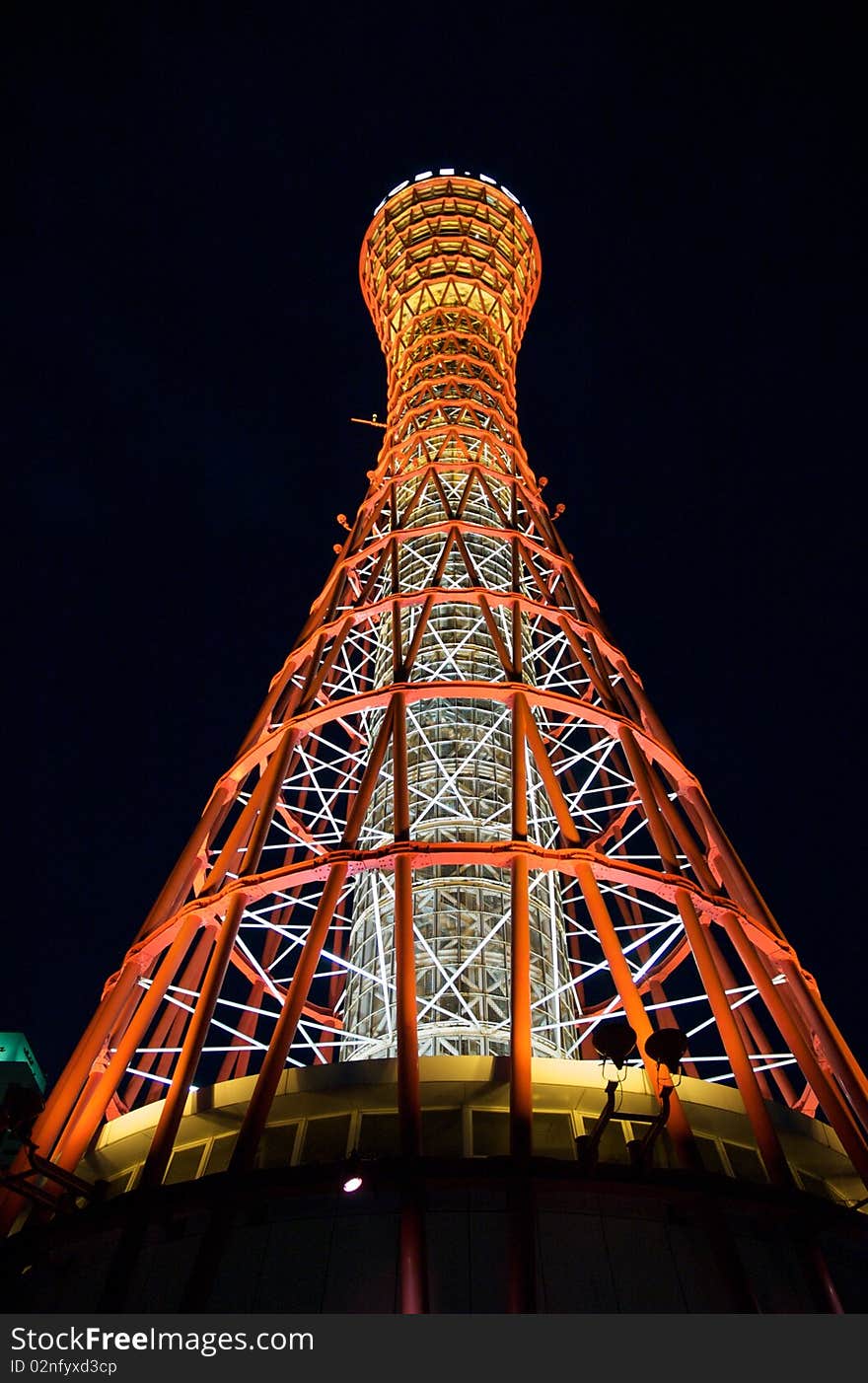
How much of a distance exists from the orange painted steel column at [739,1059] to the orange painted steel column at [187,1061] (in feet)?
24.5

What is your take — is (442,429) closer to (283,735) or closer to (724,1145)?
(283,735)

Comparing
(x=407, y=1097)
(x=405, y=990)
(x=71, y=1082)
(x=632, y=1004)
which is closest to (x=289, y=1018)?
(x=405, y=990)

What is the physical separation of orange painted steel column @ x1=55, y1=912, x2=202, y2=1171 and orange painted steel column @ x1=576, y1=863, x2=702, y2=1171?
23.0ft

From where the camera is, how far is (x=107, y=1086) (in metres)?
16.7

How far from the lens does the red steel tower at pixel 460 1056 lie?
13695 mm

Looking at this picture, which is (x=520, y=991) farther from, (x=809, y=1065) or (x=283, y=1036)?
(x=809, y=1065)

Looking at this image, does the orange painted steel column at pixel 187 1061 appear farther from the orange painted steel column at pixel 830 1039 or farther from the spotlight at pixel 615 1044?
the orange painted steel column at pixel 830 1039

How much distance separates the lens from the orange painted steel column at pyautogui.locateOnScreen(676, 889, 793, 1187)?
14.7 meters

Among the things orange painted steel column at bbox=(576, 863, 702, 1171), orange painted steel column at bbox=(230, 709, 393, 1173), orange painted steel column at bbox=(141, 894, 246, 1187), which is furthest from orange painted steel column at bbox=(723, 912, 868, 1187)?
orange painted steel column at bbox=(141, 894, 246, 1187)

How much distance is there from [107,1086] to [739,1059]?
934 cm

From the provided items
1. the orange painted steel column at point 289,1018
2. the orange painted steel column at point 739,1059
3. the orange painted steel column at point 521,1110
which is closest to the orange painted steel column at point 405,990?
the orange painted steel column at point 289,1018

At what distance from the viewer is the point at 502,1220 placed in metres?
13.9

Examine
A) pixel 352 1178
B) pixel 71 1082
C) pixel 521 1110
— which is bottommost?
pixel 352 1178

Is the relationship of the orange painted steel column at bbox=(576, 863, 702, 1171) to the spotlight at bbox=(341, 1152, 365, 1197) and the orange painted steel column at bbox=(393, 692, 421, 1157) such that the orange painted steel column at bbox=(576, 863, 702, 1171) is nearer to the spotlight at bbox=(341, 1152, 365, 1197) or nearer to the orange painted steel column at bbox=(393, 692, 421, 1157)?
the orange painted steel column at bbox=(393, 692, 421, 1157)
